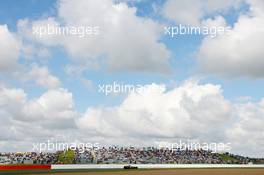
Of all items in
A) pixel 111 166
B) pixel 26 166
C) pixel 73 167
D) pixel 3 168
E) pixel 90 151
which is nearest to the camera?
pixel 3 168

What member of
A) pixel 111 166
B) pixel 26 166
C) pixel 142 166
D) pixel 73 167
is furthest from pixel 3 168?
pixel 142 166

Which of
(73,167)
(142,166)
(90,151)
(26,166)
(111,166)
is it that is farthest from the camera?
(90,151)

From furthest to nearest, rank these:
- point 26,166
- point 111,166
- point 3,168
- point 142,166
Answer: point 142,166
point 111,166
point 26,166
point 3,168

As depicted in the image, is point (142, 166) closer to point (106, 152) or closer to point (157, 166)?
point (157, 166)

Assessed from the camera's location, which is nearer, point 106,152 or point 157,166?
point 157,166

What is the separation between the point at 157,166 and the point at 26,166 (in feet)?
124

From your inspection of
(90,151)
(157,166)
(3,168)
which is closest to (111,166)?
(157,166)

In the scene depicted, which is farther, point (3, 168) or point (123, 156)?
point (123, 156)

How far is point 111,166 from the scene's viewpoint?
101 metres

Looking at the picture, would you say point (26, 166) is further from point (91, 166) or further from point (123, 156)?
point (123, 156)

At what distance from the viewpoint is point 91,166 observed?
315 feet

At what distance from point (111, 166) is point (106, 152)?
98415 millimetres

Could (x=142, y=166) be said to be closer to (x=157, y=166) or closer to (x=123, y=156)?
(x=157, y=166)

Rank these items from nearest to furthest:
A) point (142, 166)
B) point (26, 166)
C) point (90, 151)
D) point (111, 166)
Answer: point (26, 166), point (111, 166), point (142, 166), point (90, 151)
